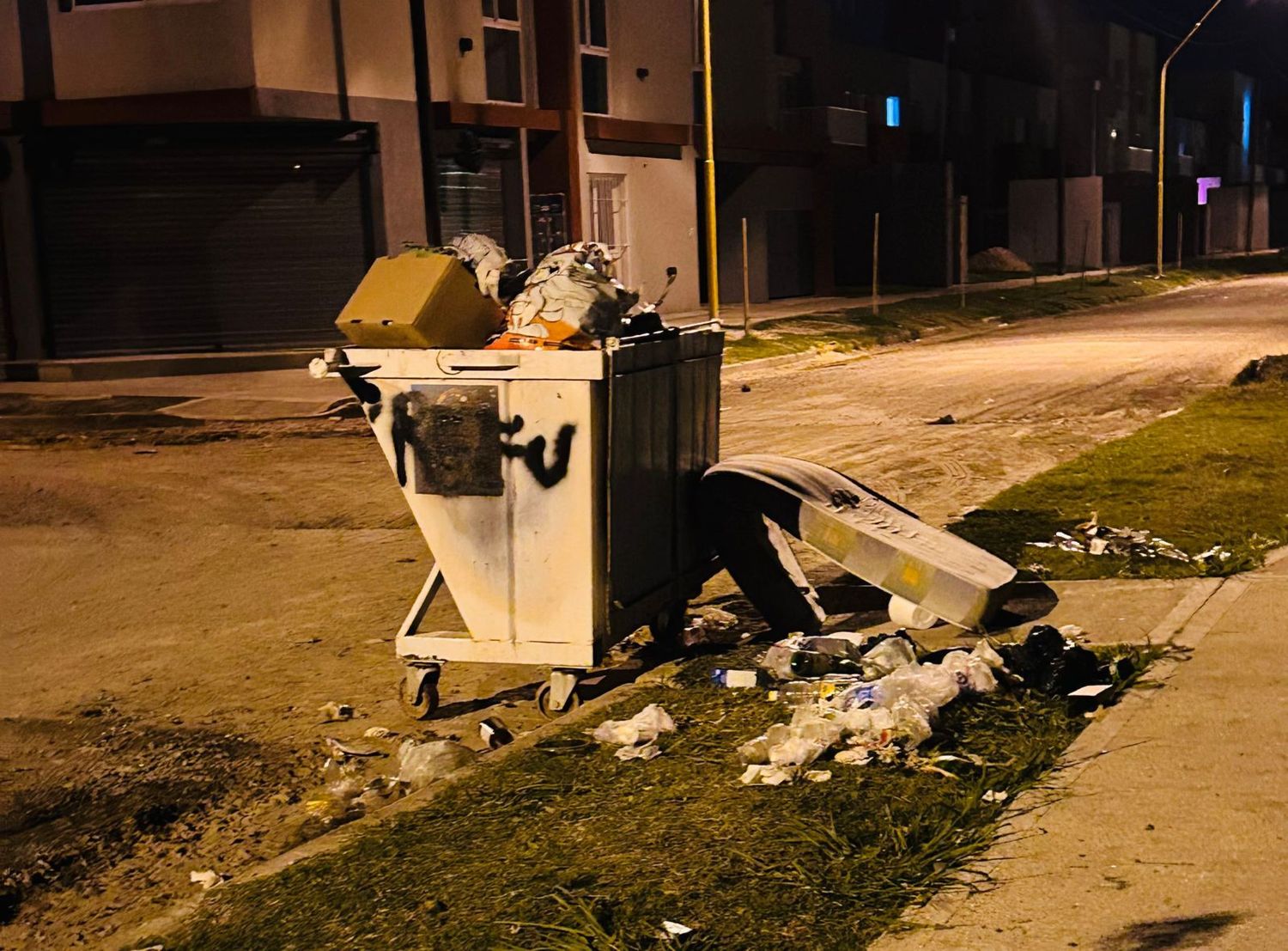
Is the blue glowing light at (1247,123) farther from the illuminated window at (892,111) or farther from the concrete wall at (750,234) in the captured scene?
the concrete wall at (750,234)

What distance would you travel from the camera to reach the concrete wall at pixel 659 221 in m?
29.8

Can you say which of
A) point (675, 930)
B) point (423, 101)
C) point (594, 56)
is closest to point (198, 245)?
point (423, 101)

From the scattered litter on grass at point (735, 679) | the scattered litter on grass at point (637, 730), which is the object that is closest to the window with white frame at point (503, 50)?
the scattered litter on grass at point (735, 679)

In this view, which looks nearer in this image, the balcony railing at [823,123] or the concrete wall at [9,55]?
the concrete wall at [9,55]

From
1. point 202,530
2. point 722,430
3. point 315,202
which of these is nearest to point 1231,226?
point 315,202

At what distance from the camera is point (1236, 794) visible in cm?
436

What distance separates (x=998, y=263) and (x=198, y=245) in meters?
35.5

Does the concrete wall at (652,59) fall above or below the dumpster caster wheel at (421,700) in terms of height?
above

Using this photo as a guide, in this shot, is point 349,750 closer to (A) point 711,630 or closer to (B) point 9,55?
(A) point 711,630

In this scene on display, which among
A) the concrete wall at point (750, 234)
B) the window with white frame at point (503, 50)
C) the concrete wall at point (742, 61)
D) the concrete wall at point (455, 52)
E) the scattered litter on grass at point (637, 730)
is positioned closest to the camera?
the scattered litter on grass at point (637, 730)

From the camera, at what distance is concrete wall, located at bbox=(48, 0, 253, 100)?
67.4ft

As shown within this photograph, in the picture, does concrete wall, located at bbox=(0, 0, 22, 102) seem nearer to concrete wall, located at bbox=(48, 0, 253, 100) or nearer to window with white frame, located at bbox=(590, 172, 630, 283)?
concrete wall, located at bbox=(48, 0, 253, 100)

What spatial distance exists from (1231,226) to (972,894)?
8386cm

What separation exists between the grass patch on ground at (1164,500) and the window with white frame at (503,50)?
1672 cm
